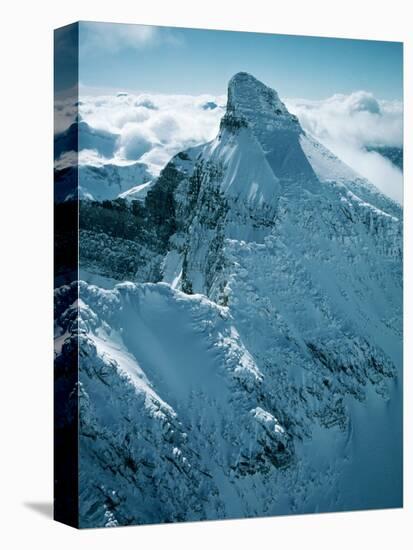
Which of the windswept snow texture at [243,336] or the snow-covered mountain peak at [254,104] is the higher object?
the snow-covered mountain peak at [254,104]

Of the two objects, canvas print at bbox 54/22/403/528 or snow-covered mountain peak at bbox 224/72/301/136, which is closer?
canvas print at bbox 54/22/403/528

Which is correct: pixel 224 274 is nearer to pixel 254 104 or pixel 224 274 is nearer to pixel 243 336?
pixel 243 336

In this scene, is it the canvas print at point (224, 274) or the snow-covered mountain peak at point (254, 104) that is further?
the snow-covered mountain peak at point (254, 104)

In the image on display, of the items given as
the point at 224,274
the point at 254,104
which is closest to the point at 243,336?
the point at 224,274

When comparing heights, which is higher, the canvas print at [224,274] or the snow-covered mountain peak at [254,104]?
the snow-covered mountain peak at [254,104]

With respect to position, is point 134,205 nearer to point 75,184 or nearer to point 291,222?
point 75,184
